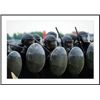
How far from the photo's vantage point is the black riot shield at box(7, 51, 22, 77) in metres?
3.23

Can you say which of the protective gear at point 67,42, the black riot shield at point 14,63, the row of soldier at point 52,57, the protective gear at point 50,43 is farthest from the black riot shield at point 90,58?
the black riot shield at point 14,63

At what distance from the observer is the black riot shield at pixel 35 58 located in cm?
323

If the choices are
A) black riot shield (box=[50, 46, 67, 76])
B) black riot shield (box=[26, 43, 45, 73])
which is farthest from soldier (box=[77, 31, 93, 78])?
black riot shield (box=[26, 43, 45, 73])

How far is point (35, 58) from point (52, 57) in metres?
0.17

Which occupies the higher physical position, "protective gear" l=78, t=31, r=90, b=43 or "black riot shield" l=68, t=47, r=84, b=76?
"protective gear" l=78, t=31, r=90, b=43

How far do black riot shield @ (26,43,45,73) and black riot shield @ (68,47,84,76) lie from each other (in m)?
0.27

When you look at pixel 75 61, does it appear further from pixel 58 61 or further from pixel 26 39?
pixel 26 39

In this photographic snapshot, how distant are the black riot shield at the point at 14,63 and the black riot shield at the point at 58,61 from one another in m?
0.32

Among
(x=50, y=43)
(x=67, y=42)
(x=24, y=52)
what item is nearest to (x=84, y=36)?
(x=67, y=42)

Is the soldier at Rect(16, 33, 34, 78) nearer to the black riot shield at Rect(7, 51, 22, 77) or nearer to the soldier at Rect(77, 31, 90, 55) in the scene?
the black riot shield at Rect(7, 51, 22, 77)
